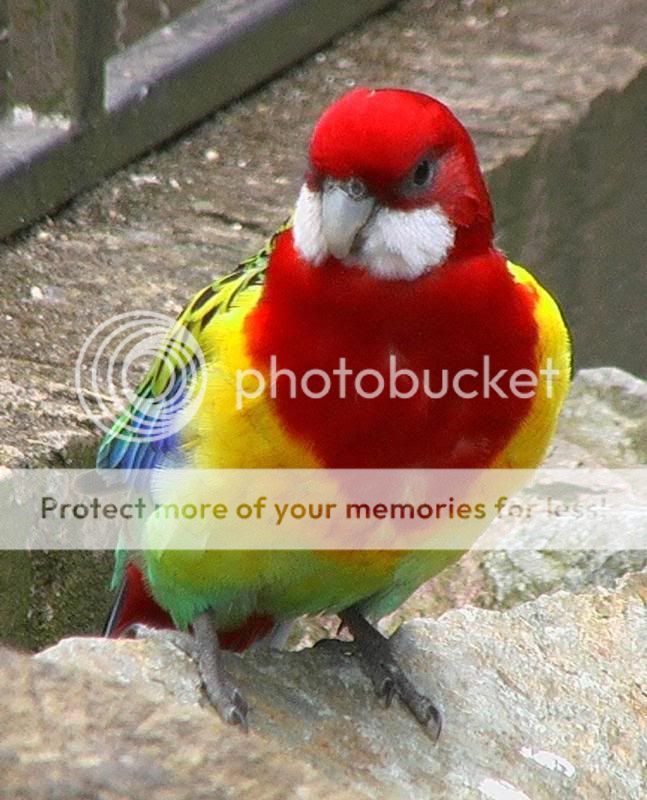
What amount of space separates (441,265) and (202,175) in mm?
1789

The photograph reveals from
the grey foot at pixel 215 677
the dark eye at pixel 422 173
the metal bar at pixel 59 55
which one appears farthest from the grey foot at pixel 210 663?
the metal bar at pixel 59 55

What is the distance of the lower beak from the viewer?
6.93 feet

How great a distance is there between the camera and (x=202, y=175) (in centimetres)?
390

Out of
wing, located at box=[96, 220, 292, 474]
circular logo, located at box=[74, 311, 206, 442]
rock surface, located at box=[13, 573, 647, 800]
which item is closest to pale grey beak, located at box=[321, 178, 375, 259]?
wing, located at box=[96, 220, 292, 474]

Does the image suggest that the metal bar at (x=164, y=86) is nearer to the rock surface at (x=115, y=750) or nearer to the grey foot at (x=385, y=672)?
the grey foot at (x=385, y=672)

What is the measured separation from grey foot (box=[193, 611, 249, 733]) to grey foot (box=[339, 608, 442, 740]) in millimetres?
249

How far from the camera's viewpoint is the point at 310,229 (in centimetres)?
219

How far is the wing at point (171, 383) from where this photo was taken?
8.04 feet

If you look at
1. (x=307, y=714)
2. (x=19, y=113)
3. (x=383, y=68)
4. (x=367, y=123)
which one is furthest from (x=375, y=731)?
(x=383, y=68)

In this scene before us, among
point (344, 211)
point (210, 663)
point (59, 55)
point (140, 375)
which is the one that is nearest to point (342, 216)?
point (344, 211)

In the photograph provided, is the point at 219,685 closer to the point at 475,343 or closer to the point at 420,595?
the point at 475,343

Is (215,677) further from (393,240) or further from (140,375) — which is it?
(140,375)

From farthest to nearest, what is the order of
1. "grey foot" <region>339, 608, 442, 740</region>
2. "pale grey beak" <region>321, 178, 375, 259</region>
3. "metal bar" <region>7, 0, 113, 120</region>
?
"metal bar" <region>7, 0, 113, 120</region> → "grey foot" <region>339, 608, 442, 740</region> → "pale grey beak" <region>321, 178, 375, 259</region>

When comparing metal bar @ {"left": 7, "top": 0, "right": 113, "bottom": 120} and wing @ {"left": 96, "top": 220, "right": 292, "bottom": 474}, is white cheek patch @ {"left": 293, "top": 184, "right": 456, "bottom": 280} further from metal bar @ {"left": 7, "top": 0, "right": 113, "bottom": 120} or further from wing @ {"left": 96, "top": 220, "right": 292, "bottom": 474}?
metal bar @ {"left": 7, "top": 0, "right": 113, "bottom": 120}
